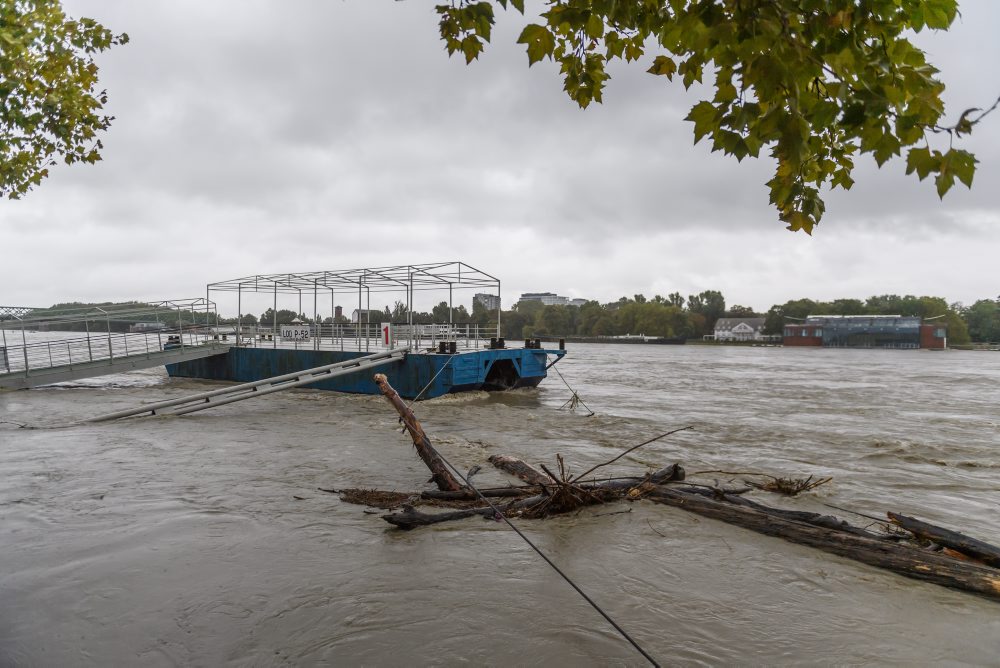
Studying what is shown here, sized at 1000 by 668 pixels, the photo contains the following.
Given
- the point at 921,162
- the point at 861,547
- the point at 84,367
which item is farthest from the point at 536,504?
the point at 84,367

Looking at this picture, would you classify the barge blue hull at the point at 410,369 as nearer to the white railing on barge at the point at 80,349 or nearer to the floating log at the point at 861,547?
the white railing on barge at the point at 80,349

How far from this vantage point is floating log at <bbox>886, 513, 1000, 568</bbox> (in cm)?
432

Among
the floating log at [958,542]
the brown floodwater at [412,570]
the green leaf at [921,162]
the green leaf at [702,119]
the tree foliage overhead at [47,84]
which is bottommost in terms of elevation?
the brown floodwater at [412,570]

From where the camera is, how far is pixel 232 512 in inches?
252

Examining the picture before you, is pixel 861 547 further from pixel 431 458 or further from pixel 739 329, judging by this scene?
pixel 739 329

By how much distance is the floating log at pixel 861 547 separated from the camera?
4.14 m

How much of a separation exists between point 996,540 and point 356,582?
6.85 meters

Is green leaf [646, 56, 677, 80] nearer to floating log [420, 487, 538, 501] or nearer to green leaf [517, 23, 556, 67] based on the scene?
green leaf [517, 23, 556, 67]

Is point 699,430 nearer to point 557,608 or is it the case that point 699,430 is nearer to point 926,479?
point 926,479

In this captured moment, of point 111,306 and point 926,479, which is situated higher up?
point 111,306

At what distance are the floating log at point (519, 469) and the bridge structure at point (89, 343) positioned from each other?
50.6 ft

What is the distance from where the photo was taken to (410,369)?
19.1 meters

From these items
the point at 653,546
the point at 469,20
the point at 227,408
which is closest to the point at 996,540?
the point at 653,546

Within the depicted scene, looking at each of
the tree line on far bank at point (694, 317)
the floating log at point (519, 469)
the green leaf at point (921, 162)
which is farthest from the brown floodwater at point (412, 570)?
the tree line on far bank at point (694, 317)
